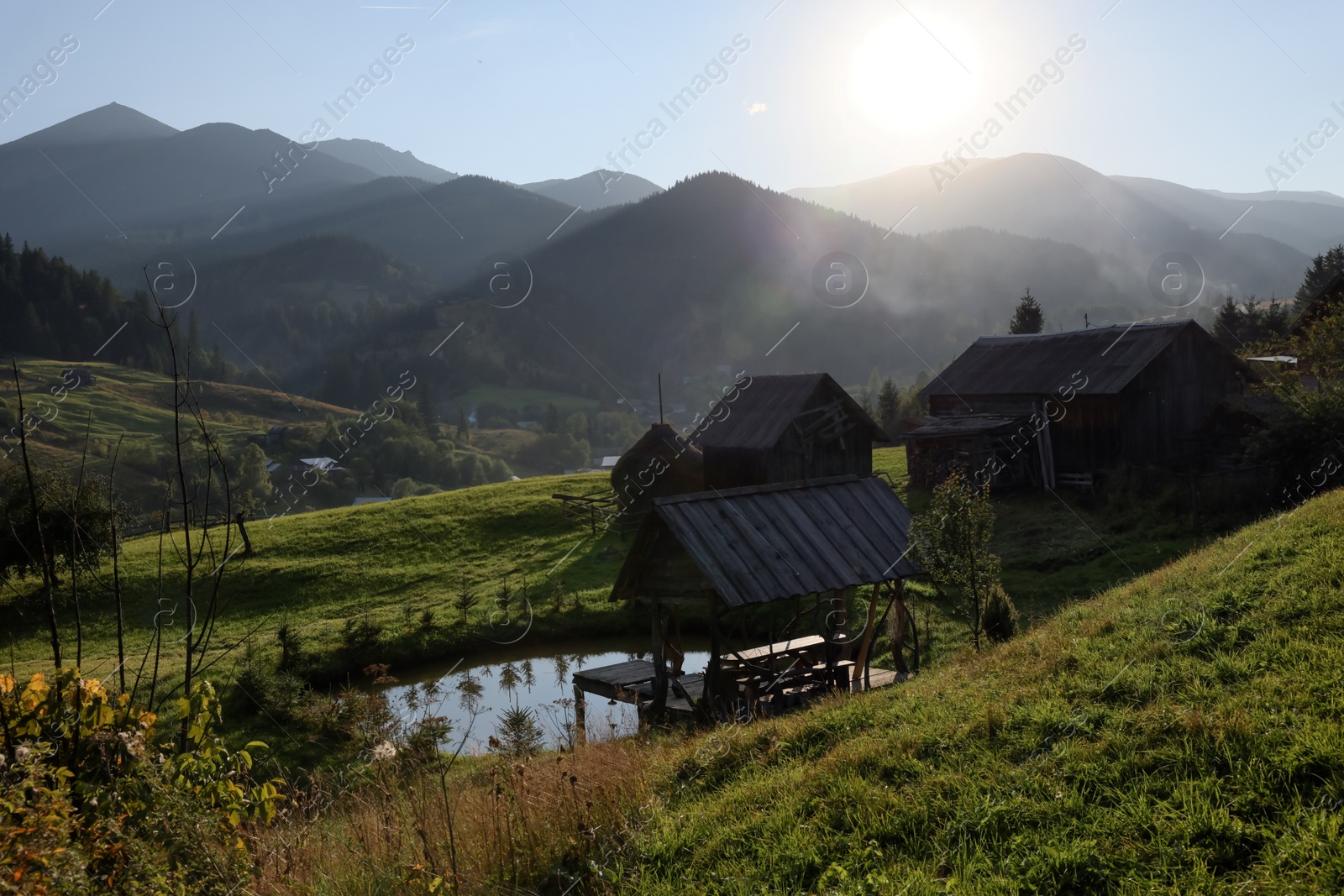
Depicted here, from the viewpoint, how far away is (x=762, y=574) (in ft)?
39.2

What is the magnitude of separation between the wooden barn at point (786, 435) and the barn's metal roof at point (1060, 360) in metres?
6.78

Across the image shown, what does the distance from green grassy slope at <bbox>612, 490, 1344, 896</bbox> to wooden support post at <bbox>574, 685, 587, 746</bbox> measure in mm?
2486

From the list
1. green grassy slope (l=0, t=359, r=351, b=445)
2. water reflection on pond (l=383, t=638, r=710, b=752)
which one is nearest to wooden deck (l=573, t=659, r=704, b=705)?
water reflection on pond (l=383, t=638, r=710, b=752)

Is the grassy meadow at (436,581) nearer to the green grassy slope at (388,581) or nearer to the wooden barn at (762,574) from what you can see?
the green grassy slope at (388,581)

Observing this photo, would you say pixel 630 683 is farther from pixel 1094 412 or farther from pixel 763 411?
pixel 1094 412

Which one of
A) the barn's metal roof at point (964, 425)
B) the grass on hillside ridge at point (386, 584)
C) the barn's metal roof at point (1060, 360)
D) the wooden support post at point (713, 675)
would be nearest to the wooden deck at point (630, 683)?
the wooden support post at point (713, 675)

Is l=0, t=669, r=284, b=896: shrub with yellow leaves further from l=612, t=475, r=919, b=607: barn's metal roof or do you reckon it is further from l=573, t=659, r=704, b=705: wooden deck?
l=573, t=659, r=704, b=705: wooden deck

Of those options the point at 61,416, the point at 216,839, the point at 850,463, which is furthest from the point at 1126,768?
the point at 61,416

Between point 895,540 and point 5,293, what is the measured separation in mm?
132603

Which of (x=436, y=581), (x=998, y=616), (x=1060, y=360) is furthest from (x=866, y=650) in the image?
(x=1060, y=360)

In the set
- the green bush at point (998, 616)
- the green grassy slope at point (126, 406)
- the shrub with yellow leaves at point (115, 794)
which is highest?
the green grassy slope at point (126, 406)

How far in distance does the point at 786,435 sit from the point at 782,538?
17614 millimetres

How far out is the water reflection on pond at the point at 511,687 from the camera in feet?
54.0

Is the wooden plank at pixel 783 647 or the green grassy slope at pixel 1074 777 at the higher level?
the green grassy slope at pixel 1074 777
